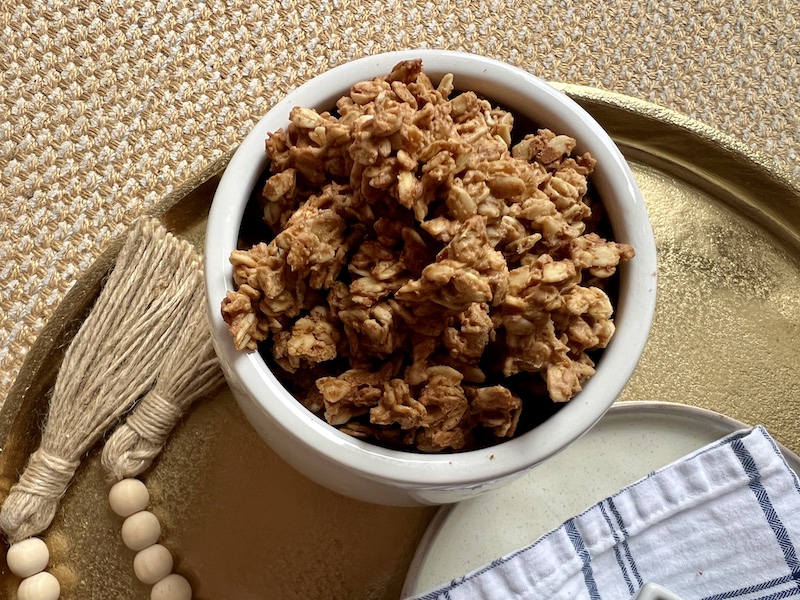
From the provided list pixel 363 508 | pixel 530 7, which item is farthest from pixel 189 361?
pixel 530 7

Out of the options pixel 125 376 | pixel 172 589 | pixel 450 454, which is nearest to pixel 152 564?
pixel 172 589

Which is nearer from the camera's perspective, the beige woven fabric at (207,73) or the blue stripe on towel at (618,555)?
the blue stripe on towel at (618,555)

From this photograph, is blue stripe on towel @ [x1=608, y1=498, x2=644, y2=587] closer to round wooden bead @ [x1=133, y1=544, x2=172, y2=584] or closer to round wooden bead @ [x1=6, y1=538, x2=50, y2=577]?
round wooden bead @ [x1=133, y1=544, x2=172, y2=584]

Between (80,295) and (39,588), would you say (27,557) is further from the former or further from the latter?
(80,295)

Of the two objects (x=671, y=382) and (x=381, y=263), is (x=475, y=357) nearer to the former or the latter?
(x=381, y=263)

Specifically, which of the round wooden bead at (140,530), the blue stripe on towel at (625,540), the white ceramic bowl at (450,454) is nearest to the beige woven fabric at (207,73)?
the round wooden bead at (140,530)

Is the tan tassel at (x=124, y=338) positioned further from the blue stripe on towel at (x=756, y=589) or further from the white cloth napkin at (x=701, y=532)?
the blue stripe on towel at (x=756, y=589)
